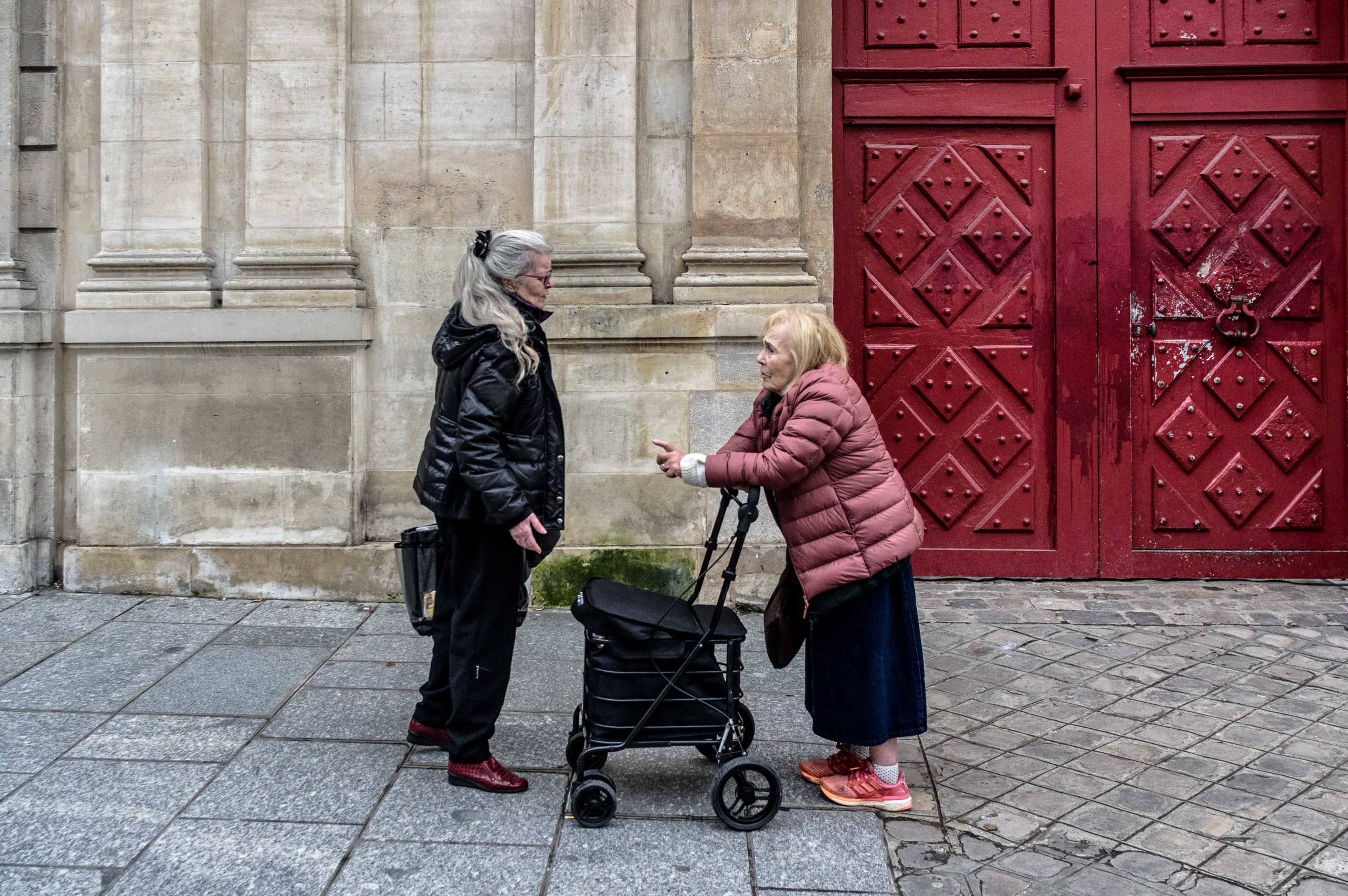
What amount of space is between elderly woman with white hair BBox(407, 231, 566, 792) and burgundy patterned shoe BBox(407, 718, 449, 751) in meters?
0.29

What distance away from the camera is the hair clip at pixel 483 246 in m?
4.02

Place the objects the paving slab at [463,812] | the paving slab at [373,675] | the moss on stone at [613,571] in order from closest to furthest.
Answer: the paving slab at [463,812], the paving slab at [373,675], the moss on stone at [613,571]

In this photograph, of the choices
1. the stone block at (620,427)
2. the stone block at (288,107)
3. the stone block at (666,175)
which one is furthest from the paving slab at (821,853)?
the stone block at (288,107)

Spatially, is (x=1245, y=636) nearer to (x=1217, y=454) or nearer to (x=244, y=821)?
(x=1217, y=454)

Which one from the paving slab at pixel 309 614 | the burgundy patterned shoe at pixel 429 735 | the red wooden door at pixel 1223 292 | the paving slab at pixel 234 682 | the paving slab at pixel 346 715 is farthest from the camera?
the red wooden door at pixel 1223 292

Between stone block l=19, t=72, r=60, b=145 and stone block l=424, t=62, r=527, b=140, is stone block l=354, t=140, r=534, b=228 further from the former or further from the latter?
stone block l=19, t=72, r=60, b=145

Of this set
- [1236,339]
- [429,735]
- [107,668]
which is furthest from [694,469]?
[1236,339]

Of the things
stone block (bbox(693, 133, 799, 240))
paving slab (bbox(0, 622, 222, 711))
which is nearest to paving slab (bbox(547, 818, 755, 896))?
paving slab (bbox(0, 622, 222, 711))

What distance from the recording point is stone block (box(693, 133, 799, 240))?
22.0 ft

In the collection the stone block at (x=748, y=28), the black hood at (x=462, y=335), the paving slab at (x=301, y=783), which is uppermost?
the stone block at (x=748, y=28)

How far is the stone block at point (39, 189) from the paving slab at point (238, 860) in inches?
180

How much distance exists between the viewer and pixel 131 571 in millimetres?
6723

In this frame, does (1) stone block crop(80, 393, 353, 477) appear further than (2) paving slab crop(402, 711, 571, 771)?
Yes

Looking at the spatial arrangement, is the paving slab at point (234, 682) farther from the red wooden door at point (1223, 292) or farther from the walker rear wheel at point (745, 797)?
the red wooden door at point (1223, 292)
